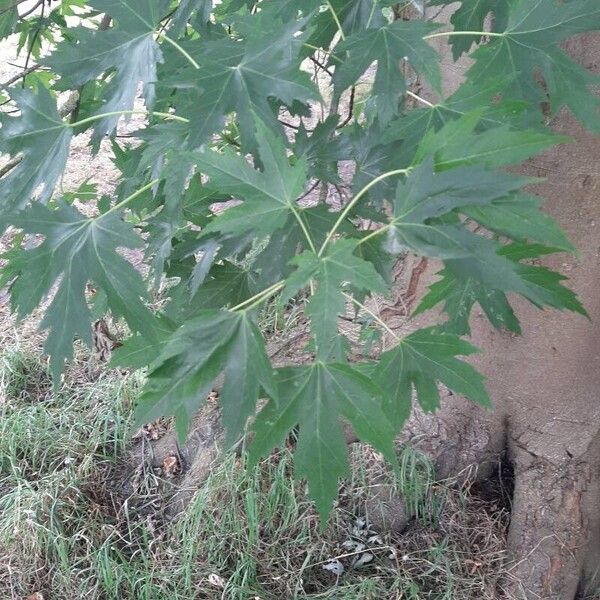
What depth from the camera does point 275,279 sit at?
3.31 ft

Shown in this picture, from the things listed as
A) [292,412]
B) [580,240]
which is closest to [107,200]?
[292,412]

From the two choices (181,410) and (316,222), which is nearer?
(316,222)

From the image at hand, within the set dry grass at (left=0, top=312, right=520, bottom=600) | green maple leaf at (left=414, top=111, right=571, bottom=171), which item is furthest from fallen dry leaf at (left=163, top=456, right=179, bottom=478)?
green maple leaf at (left=414, top=111, right=571, bottom=171)

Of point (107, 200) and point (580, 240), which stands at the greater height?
point (107, 200)

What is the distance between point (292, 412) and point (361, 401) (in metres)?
0.09

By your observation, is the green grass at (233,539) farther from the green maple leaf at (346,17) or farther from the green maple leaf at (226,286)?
the green maple leaf at (346,17)

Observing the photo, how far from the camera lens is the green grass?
187 cm

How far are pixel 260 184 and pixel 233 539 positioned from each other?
137 centimetres

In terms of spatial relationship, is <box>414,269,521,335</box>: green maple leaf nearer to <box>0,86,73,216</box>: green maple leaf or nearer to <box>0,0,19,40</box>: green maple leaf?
<box>0,86,73,216</box>: green maple leaf

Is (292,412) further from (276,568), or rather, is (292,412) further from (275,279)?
(276,568)

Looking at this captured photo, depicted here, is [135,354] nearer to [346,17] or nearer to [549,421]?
[346,17]

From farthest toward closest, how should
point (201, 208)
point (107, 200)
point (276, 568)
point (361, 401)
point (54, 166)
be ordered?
point (276, 568) < point (107, 200) < point (201, 208) < point (54, 166) < point (361, 401)

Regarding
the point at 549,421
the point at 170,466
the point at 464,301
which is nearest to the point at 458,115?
the point at 464,301

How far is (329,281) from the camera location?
773 mm
